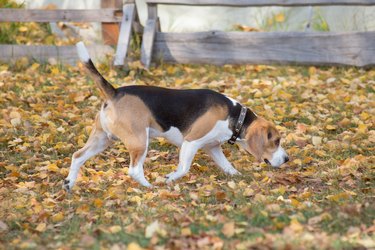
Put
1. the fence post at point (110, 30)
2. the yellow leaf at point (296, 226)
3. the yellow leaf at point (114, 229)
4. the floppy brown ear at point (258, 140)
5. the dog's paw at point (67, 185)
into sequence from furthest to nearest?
the fence post at point (110, 30) → the floppy brown ear at point (258, 140) → the dog's paw at point (67, 185) → the yellow leaf at point (114, 229) → the yellow leaf at point (296, 226)

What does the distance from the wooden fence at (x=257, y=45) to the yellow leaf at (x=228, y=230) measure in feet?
20.7

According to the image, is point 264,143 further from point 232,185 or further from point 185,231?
point 185,231

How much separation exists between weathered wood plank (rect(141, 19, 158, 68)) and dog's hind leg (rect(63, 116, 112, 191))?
410cm

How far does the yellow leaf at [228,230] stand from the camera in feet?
16.6

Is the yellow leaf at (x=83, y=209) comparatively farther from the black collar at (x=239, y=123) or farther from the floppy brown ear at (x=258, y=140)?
the floppy brown ear at (x=258, y=140)

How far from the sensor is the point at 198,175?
24.7 feet

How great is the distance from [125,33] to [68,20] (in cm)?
99

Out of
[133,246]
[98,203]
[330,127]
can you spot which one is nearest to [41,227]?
[98,203]

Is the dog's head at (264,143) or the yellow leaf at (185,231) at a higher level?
the yellow leaf at (185,231)

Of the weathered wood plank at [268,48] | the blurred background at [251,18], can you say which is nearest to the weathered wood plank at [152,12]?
the weathered wood plank at [268,48]

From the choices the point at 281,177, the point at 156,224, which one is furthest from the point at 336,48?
the point at 156,224

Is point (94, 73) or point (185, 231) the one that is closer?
point (185, 231)

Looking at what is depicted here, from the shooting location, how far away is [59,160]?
7.85 meters

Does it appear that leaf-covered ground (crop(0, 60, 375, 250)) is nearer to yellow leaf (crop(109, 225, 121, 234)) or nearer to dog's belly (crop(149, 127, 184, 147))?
yellow leaf (crop(109, 225, 121, 234))
